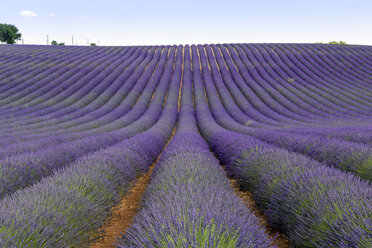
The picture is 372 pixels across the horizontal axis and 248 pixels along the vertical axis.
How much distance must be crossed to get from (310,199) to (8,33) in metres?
71.6

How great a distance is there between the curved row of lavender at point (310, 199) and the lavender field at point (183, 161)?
0.8 inches

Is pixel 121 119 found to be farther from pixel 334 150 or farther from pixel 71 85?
pixel 334 150

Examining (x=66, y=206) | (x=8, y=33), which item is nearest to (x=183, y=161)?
(x=66, y=206)

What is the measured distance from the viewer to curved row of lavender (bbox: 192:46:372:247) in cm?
228

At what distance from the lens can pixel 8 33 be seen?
58.3 metres

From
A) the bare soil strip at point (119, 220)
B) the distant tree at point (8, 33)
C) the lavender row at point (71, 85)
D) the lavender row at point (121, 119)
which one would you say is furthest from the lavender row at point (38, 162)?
the distant tree at point (8, 33)

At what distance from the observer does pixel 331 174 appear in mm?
3414

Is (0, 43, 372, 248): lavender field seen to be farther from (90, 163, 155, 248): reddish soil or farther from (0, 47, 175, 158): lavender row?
(90, 163, 155, 248): reddish soil

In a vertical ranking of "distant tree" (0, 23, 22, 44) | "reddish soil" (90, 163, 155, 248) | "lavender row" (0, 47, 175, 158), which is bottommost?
"reddish soil" (90, 163, 155, 248)

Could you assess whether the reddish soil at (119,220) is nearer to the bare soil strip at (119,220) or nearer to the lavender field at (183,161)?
the bare soil strip at (119,220)

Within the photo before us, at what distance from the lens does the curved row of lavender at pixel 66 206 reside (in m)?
2.37

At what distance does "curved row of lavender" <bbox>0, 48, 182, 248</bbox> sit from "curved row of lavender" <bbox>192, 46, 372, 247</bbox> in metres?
2.42

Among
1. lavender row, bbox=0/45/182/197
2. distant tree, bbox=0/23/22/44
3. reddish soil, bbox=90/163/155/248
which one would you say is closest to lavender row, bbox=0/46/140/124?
lavender row, bbox=0/45/182/197

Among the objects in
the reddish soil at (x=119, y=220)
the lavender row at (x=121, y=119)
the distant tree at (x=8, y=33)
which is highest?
the distant tree at (x=8, y=33)
